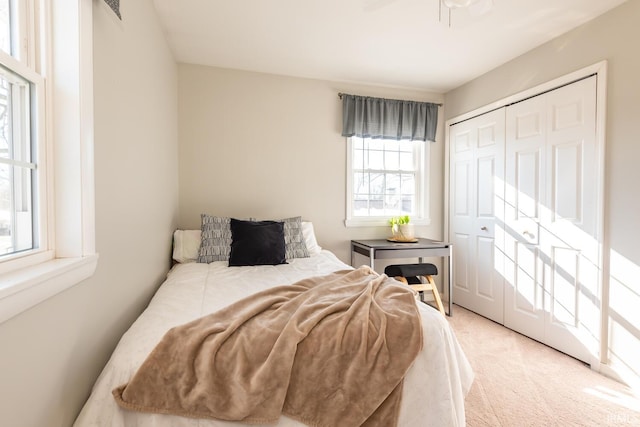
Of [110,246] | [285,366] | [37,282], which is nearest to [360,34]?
[110,246]

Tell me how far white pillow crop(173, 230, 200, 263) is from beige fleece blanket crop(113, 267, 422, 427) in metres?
1.48

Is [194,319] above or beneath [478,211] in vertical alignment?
beneath

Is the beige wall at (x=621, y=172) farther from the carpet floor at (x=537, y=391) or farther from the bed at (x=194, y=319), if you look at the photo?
the bed at (x=194, y=319)

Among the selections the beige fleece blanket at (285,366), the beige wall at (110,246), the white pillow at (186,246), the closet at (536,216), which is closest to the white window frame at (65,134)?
the beige wall at (110,246)

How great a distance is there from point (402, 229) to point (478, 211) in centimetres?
82

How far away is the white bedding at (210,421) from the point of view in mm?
1006

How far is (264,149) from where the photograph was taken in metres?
3.25

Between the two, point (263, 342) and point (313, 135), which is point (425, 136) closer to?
point (313, 135)

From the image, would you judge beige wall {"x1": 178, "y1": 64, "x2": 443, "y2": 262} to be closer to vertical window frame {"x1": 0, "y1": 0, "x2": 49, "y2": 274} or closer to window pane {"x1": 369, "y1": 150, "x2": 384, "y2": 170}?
window pane {"x1": 369, "y1": 150, "x2": 384, "y2": 170}

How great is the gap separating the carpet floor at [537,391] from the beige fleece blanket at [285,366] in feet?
2.91

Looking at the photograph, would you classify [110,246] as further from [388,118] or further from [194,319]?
[388,118]

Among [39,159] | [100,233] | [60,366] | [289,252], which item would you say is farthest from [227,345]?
[289,252]

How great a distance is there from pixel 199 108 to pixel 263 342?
105 inches

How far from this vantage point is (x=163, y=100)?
2.40 metres
